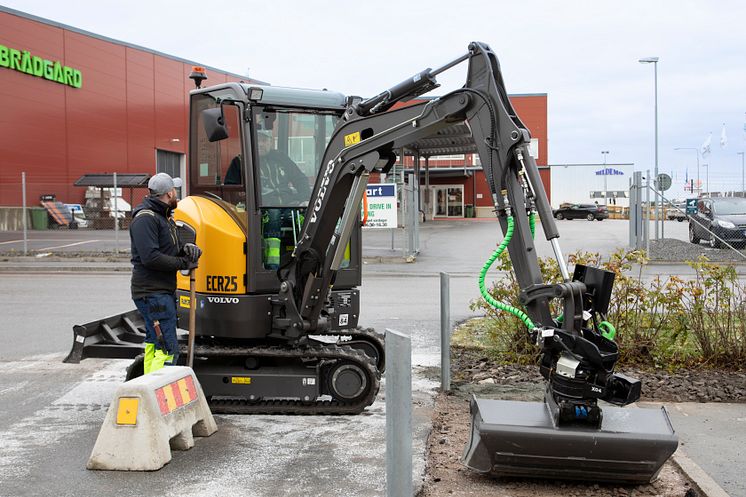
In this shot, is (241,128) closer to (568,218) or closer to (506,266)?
(506,266)

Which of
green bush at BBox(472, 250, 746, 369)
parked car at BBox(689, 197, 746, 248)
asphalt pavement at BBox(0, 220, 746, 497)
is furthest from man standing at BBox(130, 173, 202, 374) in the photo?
parked car at BBox(689, 197, 746, 248)

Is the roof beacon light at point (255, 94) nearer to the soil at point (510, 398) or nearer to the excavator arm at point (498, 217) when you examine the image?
the excavator arm at point (498, 217)

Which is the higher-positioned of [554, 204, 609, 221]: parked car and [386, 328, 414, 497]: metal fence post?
[554, 204, 609, 221]: parked car

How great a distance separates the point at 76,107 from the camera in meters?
41.8

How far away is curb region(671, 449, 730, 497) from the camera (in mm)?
5074

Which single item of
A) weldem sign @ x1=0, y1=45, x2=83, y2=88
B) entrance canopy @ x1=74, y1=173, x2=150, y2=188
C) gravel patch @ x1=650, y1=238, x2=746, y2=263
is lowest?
gravel patch @ x1=650, y1=238, x2=746, y2=263

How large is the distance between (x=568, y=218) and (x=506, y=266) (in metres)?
49.3

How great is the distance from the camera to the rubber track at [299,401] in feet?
23.0

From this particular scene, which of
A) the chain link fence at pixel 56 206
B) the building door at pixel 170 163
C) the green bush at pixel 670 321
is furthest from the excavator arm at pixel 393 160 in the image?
the building door at pixel 170 163

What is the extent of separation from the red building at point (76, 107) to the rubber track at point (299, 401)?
110ft

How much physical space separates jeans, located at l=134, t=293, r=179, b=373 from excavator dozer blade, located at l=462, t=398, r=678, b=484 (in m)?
2.89

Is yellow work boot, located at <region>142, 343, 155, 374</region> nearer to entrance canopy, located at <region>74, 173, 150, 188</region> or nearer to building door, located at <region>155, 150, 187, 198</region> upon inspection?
entrance canopy, located at <region>74, 173, 150, 188</region>

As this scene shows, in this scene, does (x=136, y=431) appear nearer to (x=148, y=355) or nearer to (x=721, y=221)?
(x=148, y=355)

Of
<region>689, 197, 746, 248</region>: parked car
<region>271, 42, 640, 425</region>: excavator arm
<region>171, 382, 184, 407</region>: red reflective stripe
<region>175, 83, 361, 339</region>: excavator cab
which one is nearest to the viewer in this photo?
<region>271, 42, 640, 425</region>: excavator arm
